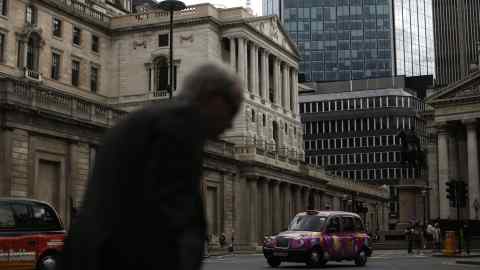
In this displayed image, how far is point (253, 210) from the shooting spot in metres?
63.6

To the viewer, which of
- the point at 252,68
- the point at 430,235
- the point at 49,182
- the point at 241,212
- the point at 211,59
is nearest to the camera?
the point at 49,182

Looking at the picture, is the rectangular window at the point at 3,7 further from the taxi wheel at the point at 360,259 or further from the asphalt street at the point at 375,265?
the taxi wheel at the point at 360,259

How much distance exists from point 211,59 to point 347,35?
321 feet

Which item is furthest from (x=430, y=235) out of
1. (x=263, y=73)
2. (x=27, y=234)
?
(x=27, y=234)

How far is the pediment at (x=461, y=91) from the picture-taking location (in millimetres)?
73500

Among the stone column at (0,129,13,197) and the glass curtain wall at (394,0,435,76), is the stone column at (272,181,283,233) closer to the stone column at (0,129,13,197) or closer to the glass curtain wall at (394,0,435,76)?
the stone column at (0,129,13,197)

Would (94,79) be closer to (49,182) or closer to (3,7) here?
(3,7)

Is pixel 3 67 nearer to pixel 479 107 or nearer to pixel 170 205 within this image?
pixel 479 107

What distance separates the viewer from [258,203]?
65312 millimetres

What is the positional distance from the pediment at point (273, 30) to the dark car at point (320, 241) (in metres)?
48.6

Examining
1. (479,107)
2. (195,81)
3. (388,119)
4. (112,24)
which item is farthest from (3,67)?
(388,119)

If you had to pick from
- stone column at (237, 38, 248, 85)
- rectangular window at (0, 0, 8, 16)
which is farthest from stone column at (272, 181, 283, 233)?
rectangular window at (0, 0, 8, 16)

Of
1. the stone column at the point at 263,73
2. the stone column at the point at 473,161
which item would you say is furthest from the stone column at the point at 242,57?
the stone column at the point at 473,161

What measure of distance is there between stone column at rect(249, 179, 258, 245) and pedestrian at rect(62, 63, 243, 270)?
5935cm
